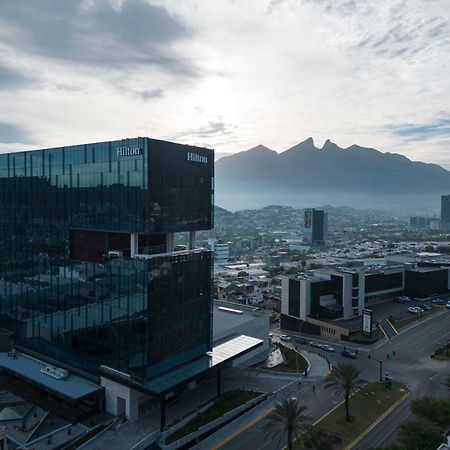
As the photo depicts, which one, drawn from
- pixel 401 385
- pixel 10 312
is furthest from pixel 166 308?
pixel 401 385

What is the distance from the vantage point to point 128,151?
48719 millimetres

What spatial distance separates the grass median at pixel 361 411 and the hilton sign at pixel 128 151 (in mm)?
34699

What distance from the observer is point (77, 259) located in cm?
5472

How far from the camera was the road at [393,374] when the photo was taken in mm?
47875

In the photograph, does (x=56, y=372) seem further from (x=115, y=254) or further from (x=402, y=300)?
(x=402, y=300)

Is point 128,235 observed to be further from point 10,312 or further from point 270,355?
point 270,355

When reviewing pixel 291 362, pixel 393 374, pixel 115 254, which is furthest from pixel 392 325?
pixel 115 254

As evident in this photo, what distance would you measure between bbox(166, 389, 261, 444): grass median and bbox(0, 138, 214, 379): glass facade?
643cm

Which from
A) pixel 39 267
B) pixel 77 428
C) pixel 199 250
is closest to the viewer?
pixel 77 428

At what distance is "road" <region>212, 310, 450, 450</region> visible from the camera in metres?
47.9

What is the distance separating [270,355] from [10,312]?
4071cm

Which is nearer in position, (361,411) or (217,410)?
(217,410)

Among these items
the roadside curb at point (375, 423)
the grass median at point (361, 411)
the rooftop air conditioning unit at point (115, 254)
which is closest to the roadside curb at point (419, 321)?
the grass median at point (361, 411)

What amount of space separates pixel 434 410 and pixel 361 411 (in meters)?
10.4
